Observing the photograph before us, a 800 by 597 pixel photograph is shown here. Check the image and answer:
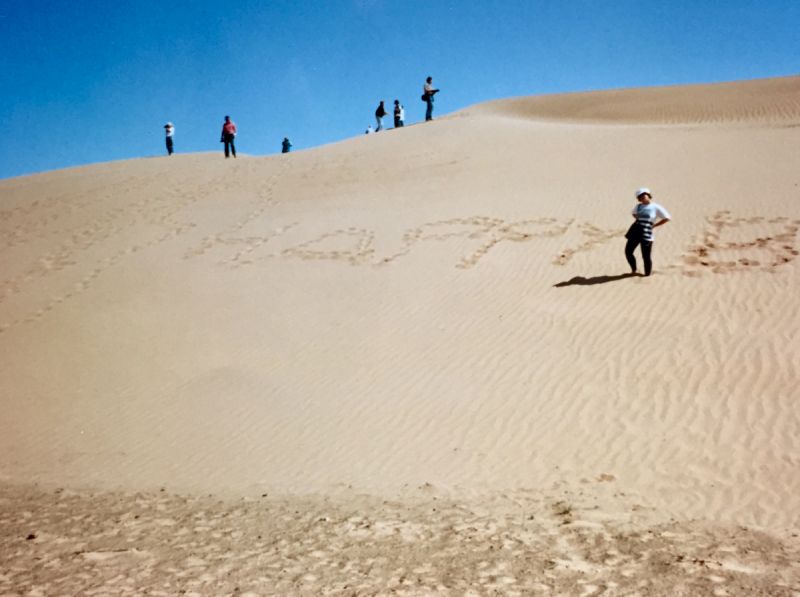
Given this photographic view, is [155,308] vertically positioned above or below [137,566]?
above

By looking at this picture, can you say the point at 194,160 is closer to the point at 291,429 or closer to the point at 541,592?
the point at 291,429

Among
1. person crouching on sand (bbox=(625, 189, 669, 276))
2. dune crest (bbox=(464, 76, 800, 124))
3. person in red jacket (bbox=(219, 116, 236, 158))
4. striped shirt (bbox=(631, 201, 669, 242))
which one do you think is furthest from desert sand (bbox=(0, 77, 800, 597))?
dune crest (bbox=(464, 76, 800, 124))

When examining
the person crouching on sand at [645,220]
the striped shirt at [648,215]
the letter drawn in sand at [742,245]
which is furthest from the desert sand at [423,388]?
the striped shirt at [648,215]

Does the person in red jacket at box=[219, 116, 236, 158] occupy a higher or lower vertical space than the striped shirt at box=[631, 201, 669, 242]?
higher

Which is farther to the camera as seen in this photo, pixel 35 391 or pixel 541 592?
pixel 35 391

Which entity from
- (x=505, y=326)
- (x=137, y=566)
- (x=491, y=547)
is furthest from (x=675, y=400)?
(x=137, y=566)

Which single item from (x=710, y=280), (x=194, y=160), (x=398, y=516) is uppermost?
(x=194, y=160)

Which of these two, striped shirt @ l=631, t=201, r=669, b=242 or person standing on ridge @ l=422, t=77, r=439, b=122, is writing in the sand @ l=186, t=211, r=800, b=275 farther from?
person standing on ridge @ l=422, t=77, r=439, b=122

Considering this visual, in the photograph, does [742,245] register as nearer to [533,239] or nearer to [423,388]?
[533,239]

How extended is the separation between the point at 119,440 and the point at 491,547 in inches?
189

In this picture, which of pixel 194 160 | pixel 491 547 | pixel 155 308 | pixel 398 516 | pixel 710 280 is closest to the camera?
pixel 491 547

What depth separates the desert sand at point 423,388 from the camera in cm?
392

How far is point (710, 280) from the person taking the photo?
29.9 ft

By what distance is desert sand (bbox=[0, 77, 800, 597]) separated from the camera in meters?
3.92
